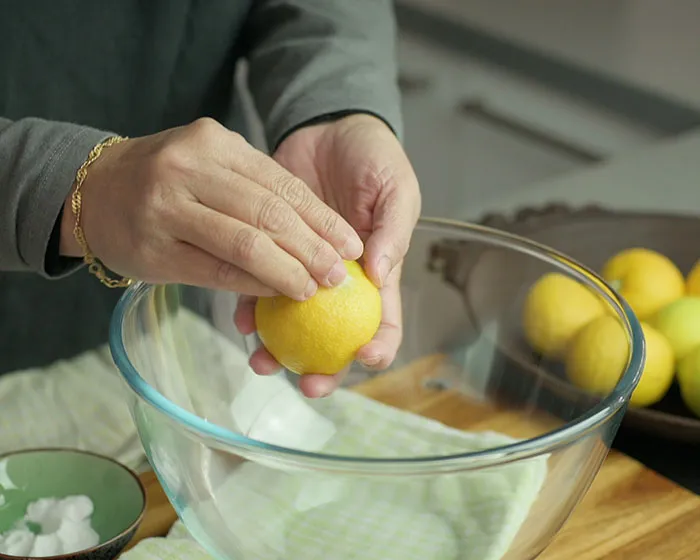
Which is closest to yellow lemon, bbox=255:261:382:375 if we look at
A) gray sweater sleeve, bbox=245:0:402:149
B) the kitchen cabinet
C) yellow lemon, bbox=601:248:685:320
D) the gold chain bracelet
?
the gold chain bracelet

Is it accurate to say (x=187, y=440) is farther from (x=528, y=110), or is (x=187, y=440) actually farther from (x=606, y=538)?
(x=528, y=110)

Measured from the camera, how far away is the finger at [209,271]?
22.8 inches

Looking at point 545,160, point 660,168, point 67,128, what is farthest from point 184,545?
point 545,160

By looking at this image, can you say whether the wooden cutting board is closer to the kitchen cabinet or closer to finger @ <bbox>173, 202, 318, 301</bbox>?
finger @ <bbox>173, 202, 318, 301</bbox>

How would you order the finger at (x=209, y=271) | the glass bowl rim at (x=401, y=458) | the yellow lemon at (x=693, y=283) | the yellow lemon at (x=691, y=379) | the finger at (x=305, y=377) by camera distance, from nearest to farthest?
1. the glass bowl rim at (x=401, y=458)
2. the finger at (x=209, y=271)
3. the finger at (x=305, y=377)
4. the yellow lemon at (x=691, y=379)
5. the yellow lemon at (x=693, y=283)

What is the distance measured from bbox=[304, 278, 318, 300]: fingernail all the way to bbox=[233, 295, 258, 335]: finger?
0.13 metres

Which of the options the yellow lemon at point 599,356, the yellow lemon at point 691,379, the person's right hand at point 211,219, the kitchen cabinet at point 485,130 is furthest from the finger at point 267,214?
the kitchen cabinet at point 485,130

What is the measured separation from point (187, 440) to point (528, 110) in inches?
62.5

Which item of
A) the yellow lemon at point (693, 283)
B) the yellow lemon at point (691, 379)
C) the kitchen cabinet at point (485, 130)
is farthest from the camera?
the kitchen cabinet at point (485, 130)

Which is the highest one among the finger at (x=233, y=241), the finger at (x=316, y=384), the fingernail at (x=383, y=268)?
the finger at (x=233, y=241)

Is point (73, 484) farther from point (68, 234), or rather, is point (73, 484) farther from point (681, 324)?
point (681, 324)

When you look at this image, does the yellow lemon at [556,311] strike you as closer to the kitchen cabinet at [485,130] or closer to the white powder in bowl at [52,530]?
the white powder in bowl at [52,530]

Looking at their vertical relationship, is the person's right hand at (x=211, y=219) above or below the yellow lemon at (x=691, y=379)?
above

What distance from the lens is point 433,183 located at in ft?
7.22
